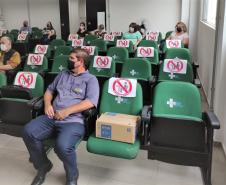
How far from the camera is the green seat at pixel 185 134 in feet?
6.97

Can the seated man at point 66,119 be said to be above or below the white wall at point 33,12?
below

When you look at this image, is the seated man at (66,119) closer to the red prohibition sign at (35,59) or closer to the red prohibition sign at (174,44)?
the red prohibition sign at (35,59)

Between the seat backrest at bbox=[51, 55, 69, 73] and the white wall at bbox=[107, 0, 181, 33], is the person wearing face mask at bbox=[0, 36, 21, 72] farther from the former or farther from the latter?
the white wall at bbox=[107, 0, 181, 33]

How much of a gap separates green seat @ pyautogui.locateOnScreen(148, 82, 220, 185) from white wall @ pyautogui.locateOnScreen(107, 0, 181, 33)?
7384 millimetres

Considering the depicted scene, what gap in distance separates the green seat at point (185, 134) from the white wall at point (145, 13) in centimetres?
738

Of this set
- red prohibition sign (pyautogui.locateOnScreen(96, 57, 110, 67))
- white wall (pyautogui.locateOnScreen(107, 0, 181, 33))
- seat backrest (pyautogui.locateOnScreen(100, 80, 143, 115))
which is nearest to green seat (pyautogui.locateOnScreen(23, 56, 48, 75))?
red prohibition sign (pyautogui.locateOnScreen(96, 57, 110, 67))

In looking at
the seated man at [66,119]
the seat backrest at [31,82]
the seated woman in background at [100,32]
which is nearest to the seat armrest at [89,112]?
the seated man at [66,119]

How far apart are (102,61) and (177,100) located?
1.78m

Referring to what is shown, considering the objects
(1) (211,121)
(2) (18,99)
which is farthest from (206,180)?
(2) (18,99)

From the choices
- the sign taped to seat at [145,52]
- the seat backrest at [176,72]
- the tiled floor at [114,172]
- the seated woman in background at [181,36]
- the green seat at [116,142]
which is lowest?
the tiled floor at [114,172]

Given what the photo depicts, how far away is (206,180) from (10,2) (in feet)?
36.0

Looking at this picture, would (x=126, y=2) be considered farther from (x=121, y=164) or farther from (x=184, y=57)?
(x=121, y=164)

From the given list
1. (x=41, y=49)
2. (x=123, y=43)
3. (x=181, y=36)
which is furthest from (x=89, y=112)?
(x=181, y=36)

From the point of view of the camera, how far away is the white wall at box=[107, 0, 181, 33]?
9219 mm
